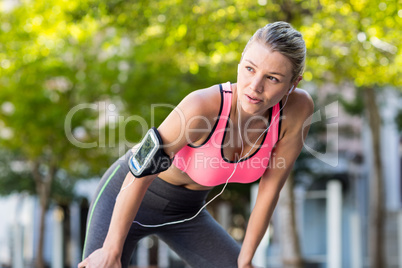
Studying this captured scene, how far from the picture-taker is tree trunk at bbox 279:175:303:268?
1091 cm

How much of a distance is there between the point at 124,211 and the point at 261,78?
0.72 metres

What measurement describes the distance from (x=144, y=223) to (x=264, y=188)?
0.56m

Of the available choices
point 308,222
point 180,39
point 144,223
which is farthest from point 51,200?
point 144,223

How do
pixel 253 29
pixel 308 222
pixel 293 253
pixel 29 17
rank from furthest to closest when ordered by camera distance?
pixel 308 222 → pixel 29 17 → pixel 293 253 → pixel 253 29

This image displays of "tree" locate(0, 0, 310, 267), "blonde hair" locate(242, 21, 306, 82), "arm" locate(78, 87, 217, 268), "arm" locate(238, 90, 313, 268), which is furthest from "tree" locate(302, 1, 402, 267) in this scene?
"arm" locate(78, 87, 217, 268)

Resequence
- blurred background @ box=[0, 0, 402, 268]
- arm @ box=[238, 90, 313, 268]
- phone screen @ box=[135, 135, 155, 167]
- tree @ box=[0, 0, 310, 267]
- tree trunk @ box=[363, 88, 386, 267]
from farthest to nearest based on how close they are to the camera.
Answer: tree trunk @ box=[363, 88, 386, 267] → tree @ box=[0, 0, 310, 267] → blurred background @ box=[0, 0, 402, 268] → arm @ box=[238, 90, 313, 268] → phone screen @ box=[135, 135, 155, 167]

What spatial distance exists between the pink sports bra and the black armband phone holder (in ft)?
0.51

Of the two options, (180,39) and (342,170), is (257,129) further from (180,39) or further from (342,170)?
(342,170)

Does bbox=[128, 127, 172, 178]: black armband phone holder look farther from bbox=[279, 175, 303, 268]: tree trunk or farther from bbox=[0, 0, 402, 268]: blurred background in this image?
bbox=[279, 175, 303, 268]: tree trunk

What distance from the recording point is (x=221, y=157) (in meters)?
2.33

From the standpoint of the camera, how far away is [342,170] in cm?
2256

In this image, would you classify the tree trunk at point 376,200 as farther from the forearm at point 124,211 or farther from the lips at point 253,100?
the forearm at point 124,211

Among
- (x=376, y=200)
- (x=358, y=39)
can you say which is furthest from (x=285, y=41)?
(x=376, y=200)

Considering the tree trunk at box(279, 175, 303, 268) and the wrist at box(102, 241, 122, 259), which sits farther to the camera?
the tree trunk at box(279, 175, 303, 268)
